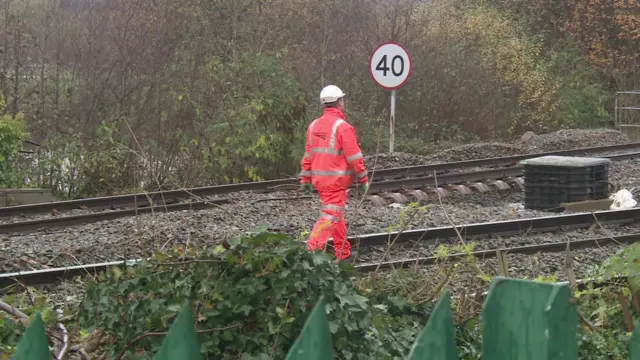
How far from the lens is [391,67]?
18.6 meters

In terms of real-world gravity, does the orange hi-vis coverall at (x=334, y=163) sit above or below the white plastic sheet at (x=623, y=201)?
above

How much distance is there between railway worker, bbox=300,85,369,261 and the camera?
9766 mm

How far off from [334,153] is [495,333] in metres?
7.55

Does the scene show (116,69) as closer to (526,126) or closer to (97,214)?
(97,214)

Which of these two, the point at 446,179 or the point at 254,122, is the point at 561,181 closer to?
the point at 446,179

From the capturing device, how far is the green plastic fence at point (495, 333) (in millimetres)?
2207

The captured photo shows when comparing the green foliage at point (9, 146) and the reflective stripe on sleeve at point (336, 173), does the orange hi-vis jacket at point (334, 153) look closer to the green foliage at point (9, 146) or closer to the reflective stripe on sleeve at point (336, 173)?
the reflective stripe on sleeve at point (336, 173)

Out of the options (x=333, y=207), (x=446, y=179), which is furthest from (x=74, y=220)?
(x=446, y=179)

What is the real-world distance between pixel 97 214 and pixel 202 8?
1340 centimetres

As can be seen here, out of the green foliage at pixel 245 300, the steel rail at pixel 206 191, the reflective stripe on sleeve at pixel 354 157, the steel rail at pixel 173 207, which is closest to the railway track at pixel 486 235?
the reflective stripe on sleeve at pixel 354 157

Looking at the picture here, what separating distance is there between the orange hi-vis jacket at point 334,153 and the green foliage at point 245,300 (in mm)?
5373

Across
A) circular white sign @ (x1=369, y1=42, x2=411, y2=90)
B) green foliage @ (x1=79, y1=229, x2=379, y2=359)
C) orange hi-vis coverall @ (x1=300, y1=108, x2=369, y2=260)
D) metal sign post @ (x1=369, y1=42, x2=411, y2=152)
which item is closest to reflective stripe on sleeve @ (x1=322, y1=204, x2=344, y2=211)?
orange hi-vis coverall @ (x1=300, y1=108, x2=369, y2=260)

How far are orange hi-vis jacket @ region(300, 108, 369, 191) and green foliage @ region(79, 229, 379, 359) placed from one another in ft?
17.6

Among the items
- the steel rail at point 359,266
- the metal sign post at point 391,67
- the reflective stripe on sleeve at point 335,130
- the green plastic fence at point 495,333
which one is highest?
the metal sign post at point 391,67
